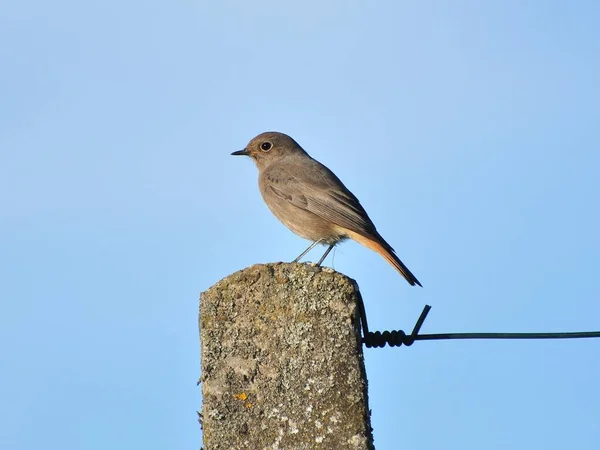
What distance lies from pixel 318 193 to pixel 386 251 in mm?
1328

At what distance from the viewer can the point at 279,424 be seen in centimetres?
382

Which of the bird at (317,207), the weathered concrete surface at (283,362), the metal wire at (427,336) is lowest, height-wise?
the weathered concrete surface at (283,362)

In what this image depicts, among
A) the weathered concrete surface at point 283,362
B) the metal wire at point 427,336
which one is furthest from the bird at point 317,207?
the weathered concrete surface at point 283,362

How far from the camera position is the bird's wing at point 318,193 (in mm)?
9305

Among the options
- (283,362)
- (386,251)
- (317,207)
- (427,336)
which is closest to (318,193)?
(317,207)

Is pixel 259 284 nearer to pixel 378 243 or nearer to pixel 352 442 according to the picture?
pixel 352 442

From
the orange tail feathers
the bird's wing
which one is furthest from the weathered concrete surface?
the bird's wing

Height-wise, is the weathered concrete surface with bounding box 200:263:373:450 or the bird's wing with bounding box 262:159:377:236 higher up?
the bird's wing with bounding box 262:159:377:236

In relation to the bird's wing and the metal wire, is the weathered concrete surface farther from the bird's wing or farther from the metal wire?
the bird's wing

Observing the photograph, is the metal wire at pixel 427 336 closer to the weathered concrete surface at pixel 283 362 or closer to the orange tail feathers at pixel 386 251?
the weathered concrete surface at pixel 283 362

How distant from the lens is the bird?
9.12 m

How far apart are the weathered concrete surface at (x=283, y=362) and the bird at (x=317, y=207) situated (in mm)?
4509

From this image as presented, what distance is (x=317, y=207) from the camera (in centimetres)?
960

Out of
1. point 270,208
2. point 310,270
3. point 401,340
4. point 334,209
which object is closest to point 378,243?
point 334,209
